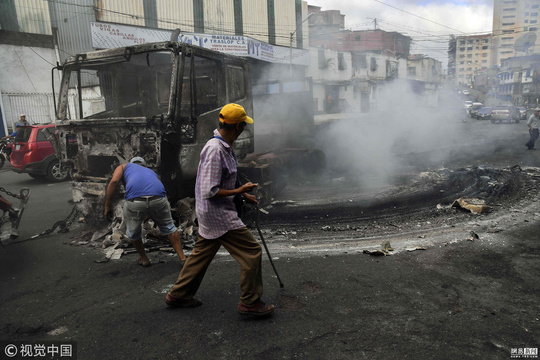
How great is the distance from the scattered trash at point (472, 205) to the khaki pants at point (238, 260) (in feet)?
15.0

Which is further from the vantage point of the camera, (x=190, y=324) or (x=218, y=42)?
(x=218, y=42)

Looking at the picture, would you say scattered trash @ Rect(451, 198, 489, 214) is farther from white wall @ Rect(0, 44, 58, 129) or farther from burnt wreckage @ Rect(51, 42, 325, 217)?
white wall @ Rect(0, 44, 58, 129)

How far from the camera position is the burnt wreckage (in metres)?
5.01

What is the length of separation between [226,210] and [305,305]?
1.12 m

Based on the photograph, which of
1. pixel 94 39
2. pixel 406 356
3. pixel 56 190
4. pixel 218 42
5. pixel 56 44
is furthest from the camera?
pixel 218 42

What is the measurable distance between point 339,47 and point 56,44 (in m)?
36.7

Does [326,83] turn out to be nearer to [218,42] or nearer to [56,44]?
[218,42]

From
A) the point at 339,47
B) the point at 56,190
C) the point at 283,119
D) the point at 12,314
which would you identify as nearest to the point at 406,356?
the point at 12,314

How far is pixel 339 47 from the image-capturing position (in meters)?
46.1

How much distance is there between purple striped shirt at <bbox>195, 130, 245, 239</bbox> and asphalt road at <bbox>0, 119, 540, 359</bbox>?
0.79 m

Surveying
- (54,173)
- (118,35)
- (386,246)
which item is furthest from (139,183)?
(118,35)

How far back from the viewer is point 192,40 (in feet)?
54.0

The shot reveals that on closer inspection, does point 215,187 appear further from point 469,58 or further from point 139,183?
point 469,58

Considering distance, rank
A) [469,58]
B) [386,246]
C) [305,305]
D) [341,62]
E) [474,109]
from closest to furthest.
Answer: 1. [305,305]
2. [386,246]
3. [474,109]
4. [341,62]
5. [469,58]
